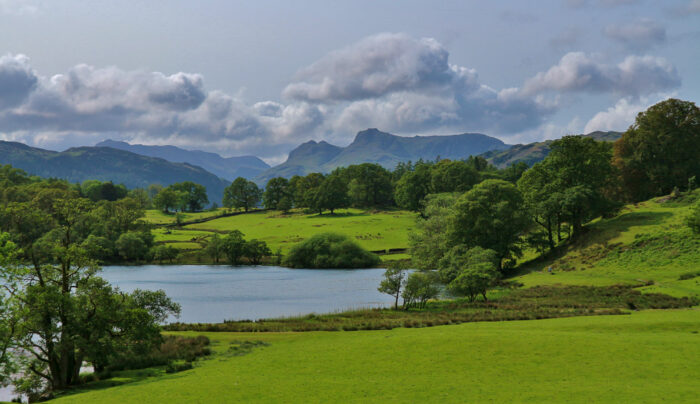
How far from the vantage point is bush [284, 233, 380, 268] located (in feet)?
344

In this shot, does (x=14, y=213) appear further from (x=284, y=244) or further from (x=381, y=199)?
(x=381, y=199)

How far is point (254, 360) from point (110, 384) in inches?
330

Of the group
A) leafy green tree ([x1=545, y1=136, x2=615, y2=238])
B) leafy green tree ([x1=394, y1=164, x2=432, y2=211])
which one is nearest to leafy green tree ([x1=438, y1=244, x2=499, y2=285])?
leafy green tree ([x1=545, y1=136, x2=615, y2=238])

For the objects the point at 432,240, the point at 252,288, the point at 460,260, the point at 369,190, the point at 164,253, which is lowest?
the point at 252,288

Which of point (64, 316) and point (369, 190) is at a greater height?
point (369, 190)

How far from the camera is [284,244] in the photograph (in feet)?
394

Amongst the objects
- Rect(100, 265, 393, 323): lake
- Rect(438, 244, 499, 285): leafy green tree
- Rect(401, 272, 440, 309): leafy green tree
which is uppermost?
Rect(438, 244, 499, 285): leafy green tree

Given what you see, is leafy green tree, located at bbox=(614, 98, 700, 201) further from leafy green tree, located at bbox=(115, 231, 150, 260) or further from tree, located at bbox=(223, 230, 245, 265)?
leafy green tree, located at bbox=(115, 231, 150, 260)

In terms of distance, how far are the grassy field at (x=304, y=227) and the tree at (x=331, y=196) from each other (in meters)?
3.36

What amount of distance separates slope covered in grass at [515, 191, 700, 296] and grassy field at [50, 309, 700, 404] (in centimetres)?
2469

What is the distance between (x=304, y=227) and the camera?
13638 centimetres

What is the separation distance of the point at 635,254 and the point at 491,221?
1945cm

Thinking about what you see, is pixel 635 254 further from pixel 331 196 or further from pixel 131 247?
pixel 131 247

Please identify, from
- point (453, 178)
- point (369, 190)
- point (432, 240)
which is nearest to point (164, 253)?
point (432, 240)
